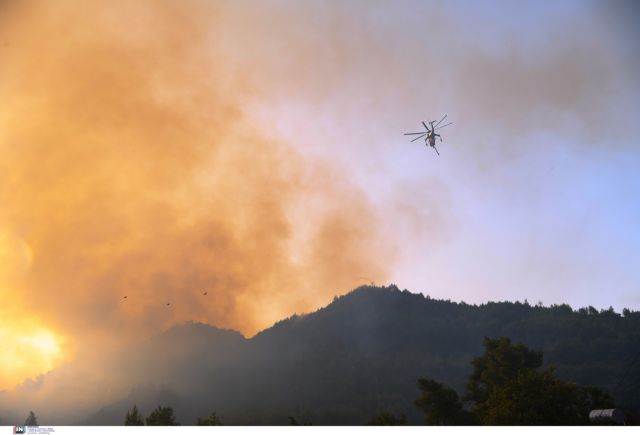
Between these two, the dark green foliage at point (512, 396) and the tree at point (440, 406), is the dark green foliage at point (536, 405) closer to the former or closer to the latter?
the dark green foliage at point (512, 396)

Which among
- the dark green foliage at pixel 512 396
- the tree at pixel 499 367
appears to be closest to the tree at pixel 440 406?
the dark green foliage at pixel 512 396

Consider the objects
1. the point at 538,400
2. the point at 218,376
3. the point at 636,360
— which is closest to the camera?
the point at 538,400

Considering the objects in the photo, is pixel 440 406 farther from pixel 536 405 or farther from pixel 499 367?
pixel 536 405

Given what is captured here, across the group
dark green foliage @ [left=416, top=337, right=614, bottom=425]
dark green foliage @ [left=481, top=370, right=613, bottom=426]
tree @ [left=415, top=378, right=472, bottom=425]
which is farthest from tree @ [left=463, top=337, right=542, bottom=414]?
dark green foliage @ [left=481, top=370, right=613, bottom=426]

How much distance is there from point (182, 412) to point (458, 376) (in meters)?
91.5

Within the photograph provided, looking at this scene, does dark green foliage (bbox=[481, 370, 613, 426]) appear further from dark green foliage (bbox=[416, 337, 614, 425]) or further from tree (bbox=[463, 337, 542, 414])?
tree (bbox=[463, 337, 542, 414])

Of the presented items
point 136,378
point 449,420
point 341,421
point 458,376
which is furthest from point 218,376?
point 449,420

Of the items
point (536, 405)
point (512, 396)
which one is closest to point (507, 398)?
point (512, 396)

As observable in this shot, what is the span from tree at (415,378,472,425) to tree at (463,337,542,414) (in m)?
4.73

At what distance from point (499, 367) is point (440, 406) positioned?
12.2 metres

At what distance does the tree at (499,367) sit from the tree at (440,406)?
4729mm

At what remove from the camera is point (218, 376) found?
19362 centimetres

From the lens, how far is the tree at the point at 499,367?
262 feet
